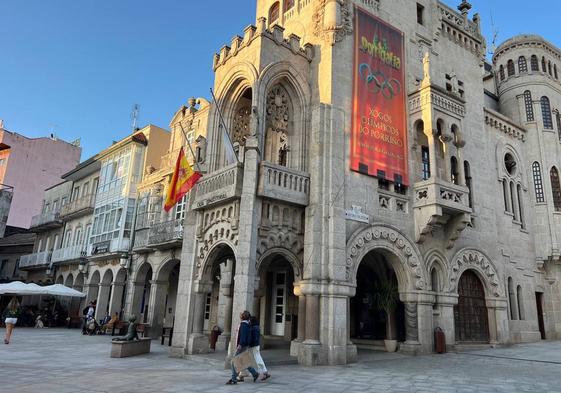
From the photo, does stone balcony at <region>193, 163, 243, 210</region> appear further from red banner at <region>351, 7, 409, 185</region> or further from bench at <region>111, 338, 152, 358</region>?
bench at <region>111, 338, 152, 358</region>

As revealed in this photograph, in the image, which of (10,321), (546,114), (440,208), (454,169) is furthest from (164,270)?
(546,114)

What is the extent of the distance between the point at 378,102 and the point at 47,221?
3071 centimetres

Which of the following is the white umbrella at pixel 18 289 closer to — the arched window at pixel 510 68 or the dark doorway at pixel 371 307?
the dark doorway at pixel 371 307

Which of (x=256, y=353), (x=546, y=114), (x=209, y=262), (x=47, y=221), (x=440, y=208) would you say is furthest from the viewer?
→ (x=47, y=221)

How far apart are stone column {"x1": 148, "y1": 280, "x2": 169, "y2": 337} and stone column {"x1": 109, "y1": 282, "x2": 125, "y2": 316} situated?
4383 millimetres

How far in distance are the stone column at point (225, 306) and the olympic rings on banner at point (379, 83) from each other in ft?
29.7

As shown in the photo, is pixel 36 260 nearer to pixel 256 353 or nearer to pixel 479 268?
pixel 256 353

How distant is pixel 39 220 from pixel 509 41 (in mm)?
39057

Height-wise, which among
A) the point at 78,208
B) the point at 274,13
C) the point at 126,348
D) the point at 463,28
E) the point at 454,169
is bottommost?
the point at 126,348

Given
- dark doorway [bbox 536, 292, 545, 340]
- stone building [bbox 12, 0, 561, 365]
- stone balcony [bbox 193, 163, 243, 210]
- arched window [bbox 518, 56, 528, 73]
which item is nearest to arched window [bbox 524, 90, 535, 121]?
stone building [bbox 12, 0, 561, 365]

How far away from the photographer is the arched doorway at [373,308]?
57.8 feet

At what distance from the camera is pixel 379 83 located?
1738cm

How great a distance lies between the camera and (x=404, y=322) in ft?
57.4

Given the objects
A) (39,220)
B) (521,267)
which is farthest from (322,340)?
(39,220)
